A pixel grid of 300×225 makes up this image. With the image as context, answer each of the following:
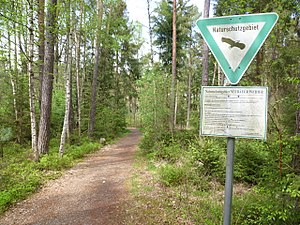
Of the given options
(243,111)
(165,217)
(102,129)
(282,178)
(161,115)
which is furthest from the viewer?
(102,129)

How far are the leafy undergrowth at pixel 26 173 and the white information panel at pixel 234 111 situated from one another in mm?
4699

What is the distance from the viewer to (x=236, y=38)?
1567 mm

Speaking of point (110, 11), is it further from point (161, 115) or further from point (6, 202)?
point (6, 202)

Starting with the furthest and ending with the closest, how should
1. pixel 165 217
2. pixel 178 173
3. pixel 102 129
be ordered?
1. pixel 102 129
2. pixel 178 173
3. pixel 165 217

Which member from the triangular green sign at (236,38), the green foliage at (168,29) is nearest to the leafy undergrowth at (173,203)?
the triangular green sign at (236,38)

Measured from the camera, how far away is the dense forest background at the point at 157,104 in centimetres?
263

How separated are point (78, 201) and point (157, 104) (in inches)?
209

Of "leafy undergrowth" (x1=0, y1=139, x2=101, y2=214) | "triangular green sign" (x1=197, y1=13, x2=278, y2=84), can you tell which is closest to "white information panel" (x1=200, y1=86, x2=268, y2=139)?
"triangular green sign" (x1=197, y1=13, x2=278, y2=84)

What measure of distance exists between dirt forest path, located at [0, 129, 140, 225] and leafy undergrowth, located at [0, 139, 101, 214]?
0.24 m

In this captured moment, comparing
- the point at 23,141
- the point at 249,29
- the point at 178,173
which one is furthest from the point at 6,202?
the point at 23,141

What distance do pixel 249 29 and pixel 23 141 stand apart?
12108 millimetres

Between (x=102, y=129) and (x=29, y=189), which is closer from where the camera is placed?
(x=29, y=189)

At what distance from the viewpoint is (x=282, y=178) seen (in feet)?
7.66

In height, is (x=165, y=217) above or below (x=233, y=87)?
below
